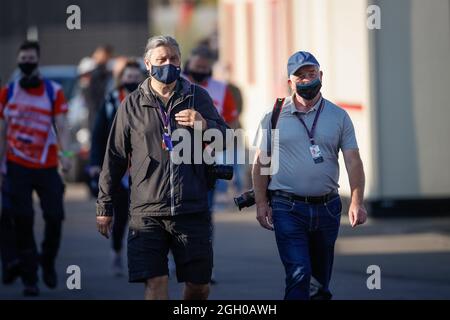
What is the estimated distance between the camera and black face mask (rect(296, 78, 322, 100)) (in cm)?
930

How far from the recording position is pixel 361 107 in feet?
58.1

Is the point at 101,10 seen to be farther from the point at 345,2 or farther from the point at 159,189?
the point at 159,189

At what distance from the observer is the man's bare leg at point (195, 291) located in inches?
361

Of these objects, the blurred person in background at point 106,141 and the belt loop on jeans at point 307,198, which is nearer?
the belt loop on jeans at point 307,198

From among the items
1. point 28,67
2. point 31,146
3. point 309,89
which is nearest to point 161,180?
point 309,89

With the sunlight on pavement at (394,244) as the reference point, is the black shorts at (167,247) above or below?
above

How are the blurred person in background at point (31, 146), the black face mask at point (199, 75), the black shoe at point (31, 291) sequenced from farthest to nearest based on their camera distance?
the black face mask at point (199, 75)
the blurred person in background at point (31, 146)
the black shoe at point (31, 291)

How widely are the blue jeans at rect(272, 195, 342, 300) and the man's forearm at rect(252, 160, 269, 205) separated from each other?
78mm

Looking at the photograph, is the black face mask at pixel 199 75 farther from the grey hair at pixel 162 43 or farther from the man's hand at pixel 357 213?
the man's hand at pixel 357 213

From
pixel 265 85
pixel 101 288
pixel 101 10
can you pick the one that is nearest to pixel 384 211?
pixel 101 288

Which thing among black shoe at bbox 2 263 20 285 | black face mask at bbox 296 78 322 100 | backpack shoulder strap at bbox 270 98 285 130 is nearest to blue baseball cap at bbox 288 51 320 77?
black face mask at bbox 296 78 322 100

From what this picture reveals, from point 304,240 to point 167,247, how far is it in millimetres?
896

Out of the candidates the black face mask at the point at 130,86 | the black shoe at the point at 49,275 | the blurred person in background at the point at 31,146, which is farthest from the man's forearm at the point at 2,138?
the black face mask at the point at 130,86

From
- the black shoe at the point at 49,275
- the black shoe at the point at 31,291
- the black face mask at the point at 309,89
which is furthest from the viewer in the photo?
the black shoe at the point at 49,275
